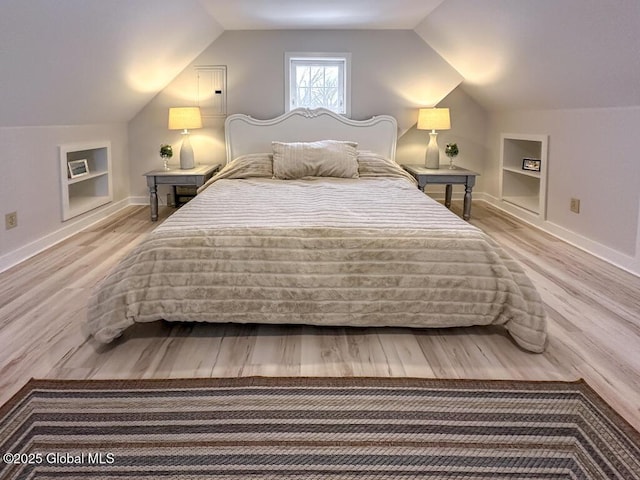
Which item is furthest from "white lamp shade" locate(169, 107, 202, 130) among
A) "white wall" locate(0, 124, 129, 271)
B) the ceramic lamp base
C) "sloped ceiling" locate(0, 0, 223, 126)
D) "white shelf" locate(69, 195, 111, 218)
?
the ceramic lamp base

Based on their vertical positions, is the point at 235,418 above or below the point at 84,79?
below

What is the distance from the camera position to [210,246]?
2.40 m

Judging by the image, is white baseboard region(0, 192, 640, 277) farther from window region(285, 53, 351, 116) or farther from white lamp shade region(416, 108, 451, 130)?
window region(285, 53, 351, 116)

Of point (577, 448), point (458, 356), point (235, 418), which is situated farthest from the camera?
point (458, 356)

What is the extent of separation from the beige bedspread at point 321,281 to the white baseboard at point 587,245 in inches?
57.0

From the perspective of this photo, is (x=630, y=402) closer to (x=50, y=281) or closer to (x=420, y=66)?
(x=50, y=281)

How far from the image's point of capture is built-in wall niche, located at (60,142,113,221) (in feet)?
14.7

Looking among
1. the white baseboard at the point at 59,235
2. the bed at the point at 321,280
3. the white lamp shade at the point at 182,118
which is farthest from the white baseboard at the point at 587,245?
the white baseboard at the point at 59,235

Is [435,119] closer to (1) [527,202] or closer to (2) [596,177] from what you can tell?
(1) [527,202]

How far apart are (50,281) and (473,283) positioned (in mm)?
2474

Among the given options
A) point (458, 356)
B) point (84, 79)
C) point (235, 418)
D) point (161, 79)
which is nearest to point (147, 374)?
point (235, 418)

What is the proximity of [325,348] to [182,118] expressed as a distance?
348 cm

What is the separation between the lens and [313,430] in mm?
1676

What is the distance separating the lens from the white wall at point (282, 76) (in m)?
5.30
